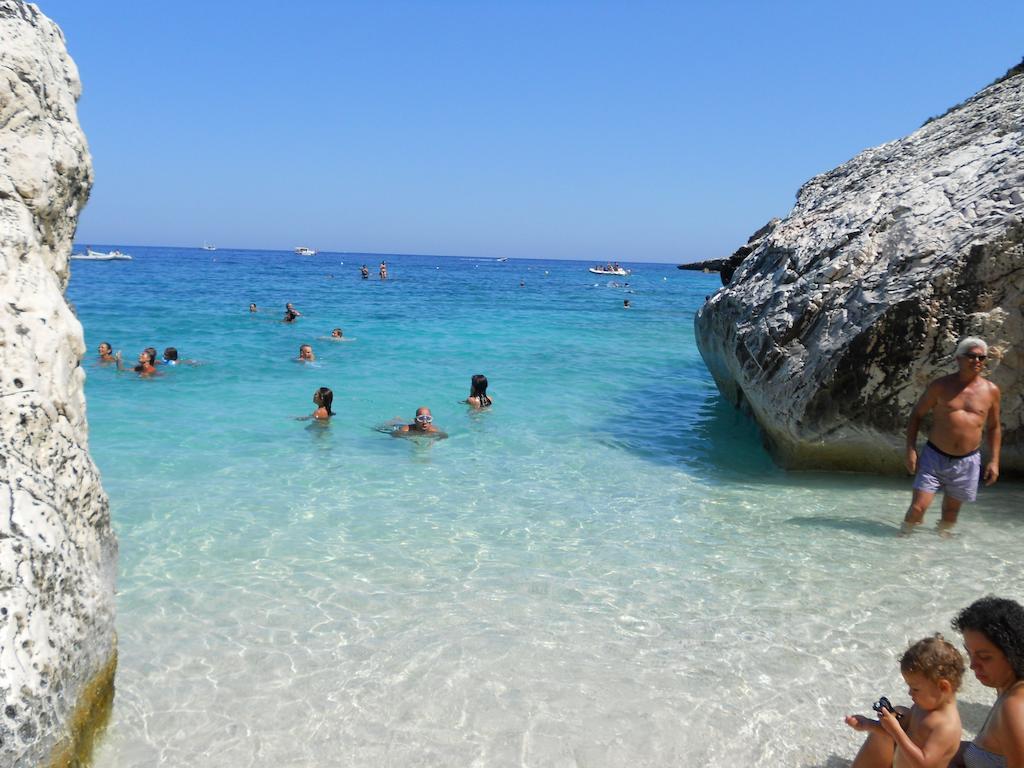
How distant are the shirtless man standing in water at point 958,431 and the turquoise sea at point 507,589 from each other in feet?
1.37

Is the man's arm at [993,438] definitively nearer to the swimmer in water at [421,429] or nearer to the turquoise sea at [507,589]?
the turquoise sea at [507,589]

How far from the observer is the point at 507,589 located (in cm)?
575

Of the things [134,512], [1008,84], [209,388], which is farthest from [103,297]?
[1008,84]

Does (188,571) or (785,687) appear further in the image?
(188,571)

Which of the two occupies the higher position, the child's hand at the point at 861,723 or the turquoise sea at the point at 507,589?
the child's hand at the point at 861,723

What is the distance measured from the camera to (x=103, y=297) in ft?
114

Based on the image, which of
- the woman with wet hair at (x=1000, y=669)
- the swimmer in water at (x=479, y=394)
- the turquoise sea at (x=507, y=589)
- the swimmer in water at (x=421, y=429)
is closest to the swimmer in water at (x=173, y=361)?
the turquoise sea at (x=507, y=589)

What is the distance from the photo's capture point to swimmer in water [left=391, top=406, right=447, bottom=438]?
10398 millimetres

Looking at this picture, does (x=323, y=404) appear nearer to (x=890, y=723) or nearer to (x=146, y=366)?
(x=146, y=366)

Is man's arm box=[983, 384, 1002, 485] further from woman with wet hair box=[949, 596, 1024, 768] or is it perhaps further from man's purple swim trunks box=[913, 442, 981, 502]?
woman with wet hair box=[949, 596, 1024, 768]

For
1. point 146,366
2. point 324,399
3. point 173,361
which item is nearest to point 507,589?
point 324,399

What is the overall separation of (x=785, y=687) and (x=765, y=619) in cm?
83

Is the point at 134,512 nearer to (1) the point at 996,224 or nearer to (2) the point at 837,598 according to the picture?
(2) the point at 837,598

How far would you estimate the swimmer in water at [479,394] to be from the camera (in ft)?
40.8
